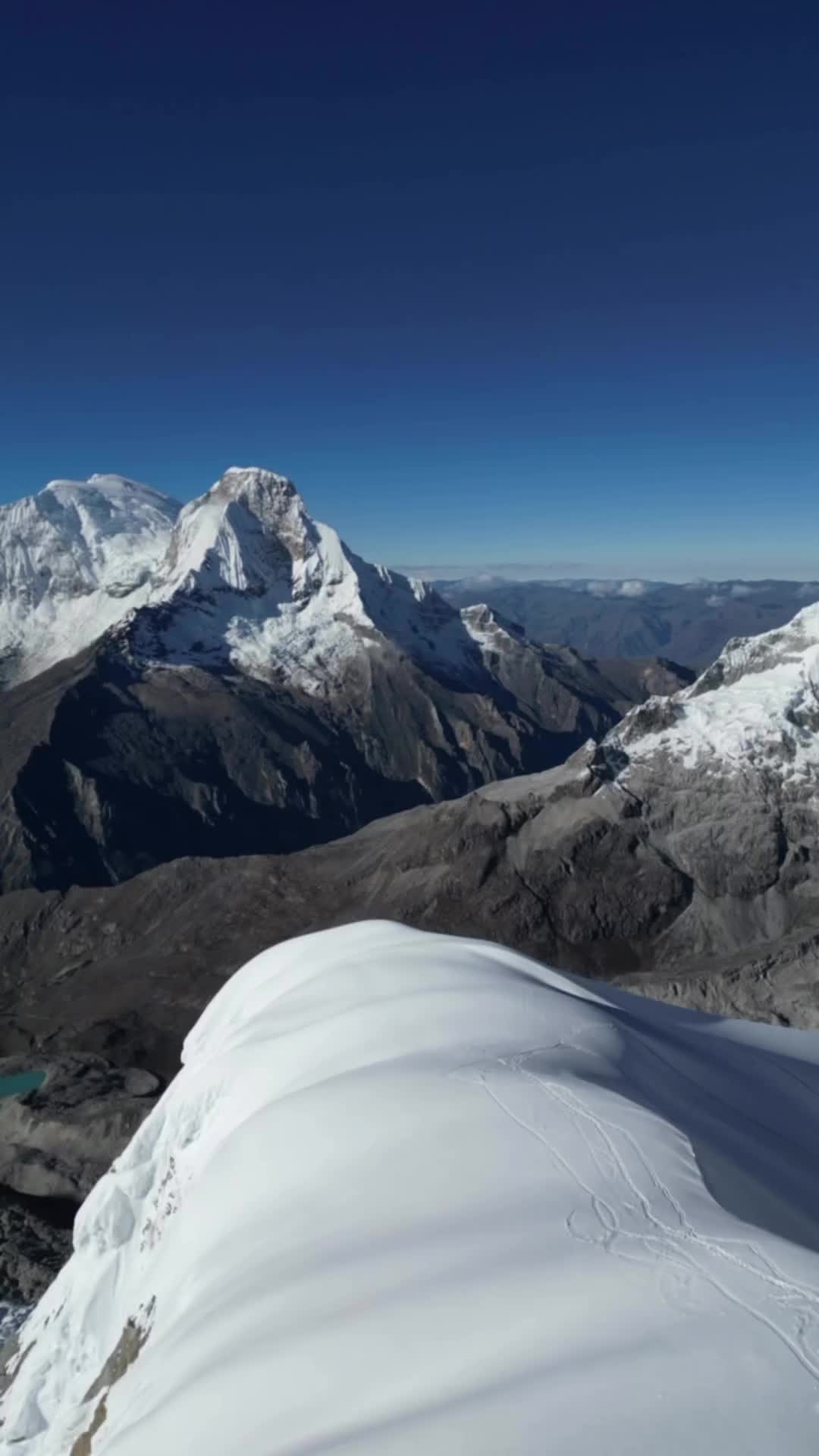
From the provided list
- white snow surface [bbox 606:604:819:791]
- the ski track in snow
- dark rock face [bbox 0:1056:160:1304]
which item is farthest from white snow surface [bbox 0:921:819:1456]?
white snow surface [bbox 606:604:819:791]

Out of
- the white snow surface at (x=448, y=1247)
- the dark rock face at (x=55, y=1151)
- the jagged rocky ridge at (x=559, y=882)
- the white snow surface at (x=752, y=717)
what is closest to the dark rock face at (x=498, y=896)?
the jagged rocky ridge at (x=559, y=882)

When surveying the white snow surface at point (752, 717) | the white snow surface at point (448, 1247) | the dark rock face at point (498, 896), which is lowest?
the dark rock face at point (498, 896)

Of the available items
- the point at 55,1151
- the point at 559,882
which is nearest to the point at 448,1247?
the point at 55,1151

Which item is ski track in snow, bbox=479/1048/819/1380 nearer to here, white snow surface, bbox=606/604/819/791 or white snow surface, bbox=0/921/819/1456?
white snow surface, bbox=0/921/819/1456

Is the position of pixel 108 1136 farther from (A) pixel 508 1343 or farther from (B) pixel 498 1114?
(A) pixel 508 1343

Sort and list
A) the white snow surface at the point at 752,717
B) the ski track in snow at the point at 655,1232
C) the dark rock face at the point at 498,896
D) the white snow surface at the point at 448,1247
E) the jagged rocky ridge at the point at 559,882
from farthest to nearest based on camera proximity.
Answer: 1. the white snow surface at the point at 752,717
2. the jagged rocky ridge at the point at 559,882
3. the dark rock face at the point at 498,896
4. the ski track in snow at the point at 655,1232
5. the white snow surface at the point at 448,1247

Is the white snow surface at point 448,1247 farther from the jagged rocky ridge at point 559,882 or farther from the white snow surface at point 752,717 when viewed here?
the white snow surface at point 752,717

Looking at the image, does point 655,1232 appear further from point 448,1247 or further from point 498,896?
point 498,896
